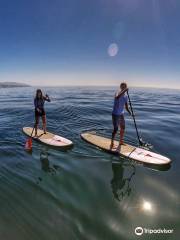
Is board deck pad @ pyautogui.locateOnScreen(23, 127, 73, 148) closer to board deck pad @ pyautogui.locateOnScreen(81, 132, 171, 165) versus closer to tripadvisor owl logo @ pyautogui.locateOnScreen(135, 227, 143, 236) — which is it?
board deck pad @ pyautogui.locateOnScreen(81, 132, 171, 165)

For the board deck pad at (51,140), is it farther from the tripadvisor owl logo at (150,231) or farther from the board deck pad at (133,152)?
the tripadvisor owl logo at (150,231)

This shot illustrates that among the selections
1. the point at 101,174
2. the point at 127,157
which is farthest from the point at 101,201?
→ the point at 127,157

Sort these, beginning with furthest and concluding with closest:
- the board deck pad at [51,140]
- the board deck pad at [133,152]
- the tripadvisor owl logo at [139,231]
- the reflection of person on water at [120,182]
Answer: the board deck pad at [51,140], the board deck pad at [133,152], the reflection of person on water at [120,182], the tripadvisor owl logo at [139,231]

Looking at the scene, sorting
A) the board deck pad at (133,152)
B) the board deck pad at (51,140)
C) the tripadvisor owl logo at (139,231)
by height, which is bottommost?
the tripadvisor owl logo at (139,231)

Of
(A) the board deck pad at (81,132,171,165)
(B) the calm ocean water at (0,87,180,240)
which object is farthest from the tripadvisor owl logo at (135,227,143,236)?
(A) the board deck pad at (81,132,171,165)

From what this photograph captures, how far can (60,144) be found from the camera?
11.3m

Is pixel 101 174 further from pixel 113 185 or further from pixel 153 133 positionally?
pixel 153 133

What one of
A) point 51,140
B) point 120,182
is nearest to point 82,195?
point 120,182

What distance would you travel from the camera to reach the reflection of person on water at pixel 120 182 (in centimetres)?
751

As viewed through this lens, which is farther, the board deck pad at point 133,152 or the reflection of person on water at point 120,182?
the board deck pad at point 133,152

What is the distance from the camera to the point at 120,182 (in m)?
8.31

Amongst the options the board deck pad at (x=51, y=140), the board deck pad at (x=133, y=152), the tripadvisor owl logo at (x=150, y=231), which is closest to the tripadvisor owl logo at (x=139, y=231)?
the tripadvisor owl logo at (x=150, y=231)

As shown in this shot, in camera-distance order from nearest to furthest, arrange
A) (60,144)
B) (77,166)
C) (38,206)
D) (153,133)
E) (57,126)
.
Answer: (38,206) < (77,166) < (60,144) < (153,133) < (57,126)

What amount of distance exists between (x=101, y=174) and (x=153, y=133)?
24.0ft
